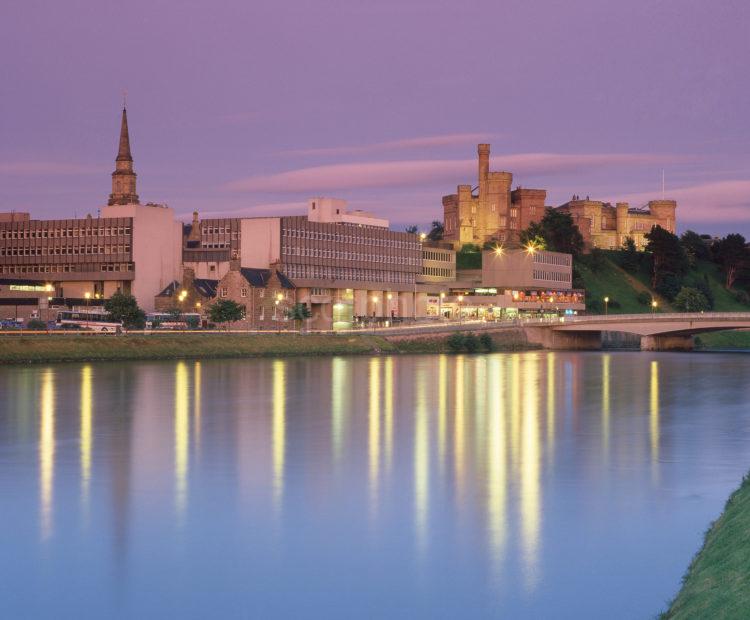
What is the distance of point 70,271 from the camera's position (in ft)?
441

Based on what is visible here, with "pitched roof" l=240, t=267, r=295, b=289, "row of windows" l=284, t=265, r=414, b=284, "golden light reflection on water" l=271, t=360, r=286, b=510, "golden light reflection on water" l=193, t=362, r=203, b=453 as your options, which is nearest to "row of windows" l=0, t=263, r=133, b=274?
"pitched roof" l=240, t=267, r=295, b=289

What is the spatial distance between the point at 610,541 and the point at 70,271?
391 ft

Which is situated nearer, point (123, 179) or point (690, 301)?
point (123, 179)

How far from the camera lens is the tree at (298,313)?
117456mm

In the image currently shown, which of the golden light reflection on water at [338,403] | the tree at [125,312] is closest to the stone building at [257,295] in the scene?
the tree at [125,312]

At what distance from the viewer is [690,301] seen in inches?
6599

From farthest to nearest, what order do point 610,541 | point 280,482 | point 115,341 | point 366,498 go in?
point 115,341 → point 280,482 → point 366,498 → point 610,541

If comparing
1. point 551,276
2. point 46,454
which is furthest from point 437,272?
point 46,454

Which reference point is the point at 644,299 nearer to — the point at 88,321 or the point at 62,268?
the point at 62,268

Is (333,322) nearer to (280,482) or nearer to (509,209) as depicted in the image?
(509,209)

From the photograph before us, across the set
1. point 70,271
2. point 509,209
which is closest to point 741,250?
point 509,209

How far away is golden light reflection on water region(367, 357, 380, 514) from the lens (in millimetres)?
28703

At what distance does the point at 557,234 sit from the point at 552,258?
15641mm

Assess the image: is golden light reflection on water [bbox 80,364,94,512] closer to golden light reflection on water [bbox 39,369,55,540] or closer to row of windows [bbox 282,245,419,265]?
golden light reflection on water [bbox 39,369,55,540]
